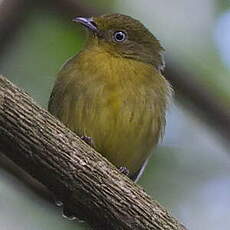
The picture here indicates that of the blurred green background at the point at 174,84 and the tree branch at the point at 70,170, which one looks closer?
the tree branch at the point at 70,170

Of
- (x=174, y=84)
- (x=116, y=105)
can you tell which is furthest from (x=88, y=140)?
(x=174, y=84)

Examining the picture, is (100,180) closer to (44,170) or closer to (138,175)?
(44,170)

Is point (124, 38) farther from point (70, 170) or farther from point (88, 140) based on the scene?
point (70, 170)

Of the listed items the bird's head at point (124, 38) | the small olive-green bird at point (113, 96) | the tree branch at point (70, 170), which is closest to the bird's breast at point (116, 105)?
the small olive-green bird at point (113, 96)

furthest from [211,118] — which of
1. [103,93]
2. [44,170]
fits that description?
[44,170]

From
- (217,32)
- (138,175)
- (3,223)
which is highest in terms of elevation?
(217,32)

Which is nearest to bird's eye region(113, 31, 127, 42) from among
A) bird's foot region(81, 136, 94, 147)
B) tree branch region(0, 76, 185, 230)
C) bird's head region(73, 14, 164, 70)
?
bird's head region(73, 14, 164, 70)

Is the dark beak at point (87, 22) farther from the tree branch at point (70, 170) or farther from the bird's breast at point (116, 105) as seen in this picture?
the tree branch at point (70, 170)

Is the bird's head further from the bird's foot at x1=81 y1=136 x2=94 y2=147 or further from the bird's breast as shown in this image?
the bird's foot at x1=81 y1=136 x2=94 y2=147
